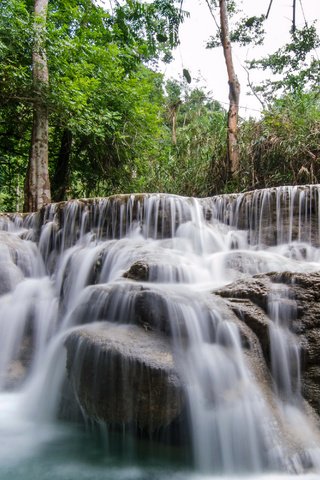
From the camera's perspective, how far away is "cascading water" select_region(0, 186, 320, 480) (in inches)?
99.3

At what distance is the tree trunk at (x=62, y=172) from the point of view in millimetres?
10422

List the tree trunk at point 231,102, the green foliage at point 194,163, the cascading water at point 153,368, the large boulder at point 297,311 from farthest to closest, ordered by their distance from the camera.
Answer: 1. the green foliage at point 194,163
2. the tree trunk at point 231,102
3. the large boulder at point 297,311
4. the cascading water at point 153,368

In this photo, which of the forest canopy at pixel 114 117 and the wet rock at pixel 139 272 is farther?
the forest canopy at pixel 114 117

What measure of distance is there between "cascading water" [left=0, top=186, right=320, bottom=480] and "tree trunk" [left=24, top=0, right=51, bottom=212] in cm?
313

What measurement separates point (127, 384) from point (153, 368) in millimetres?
210

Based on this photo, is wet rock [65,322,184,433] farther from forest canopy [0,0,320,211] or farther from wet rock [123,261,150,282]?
forest canopy [0,0,320,211]

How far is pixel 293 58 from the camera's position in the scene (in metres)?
13.7

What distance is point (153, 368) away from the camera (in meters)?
2.58

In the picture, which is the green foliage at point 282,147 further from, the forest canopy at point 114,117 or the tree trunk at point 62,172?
the tree trunk at point 62,172

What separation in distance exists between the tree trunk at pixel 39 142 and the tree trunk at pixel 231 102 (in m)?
4.46

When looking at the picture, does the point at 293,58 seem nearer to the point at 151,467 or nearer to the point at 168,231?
the point at 168,231

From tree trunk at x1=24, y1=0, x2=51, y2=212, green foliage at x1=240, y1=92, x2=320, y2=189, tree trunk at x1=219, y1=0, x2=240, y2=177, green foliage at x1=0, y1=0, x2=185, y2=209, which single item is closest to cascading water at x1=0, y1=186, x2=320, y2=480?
tree trunk at x1=24, y1=0, x2=51, y2=212

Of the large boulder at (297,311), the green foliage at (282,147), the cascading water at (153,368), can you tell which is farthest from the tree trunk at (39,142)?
the large boulder at (297,311)

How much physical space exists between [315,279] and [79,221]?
13.8 feet
